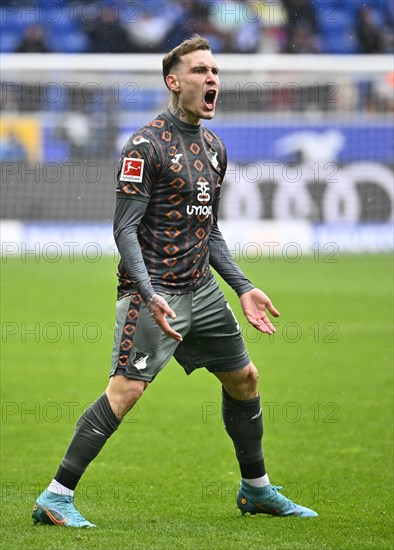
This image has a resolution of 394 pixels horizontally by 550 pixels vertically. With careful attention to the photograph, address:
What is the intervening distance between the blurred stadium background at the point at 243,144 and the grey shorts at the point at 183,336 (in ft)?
38.3

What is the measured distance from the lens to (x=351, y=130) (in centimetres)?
1870

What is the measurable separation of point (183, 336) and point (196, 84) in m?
1.14

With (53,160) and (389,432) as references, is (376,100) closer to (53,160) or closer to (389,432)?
(53,160)

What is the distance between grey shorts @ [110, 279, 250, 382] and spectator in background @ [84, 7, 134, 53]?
17734mm

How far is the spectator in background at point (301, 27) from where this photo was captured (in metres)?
21.5

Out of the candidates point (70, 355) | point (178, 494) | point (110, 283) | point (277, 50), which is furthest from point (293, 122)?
point (178, 494)

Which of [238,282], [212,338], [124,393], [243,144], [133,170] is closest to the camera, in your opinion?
[133,170]

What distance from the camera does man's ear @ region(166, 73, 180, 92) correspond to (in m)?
4.74

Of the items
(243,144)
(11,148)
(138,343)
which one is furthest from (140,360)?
(243,144)

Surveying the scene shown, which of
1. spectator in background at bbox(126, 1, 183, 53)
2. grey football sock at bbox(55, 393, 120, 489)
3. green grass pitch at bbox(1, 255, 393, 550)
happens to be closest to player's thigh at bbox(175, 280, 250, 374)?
grey football sock at bbox(55, 393, 120, 489)

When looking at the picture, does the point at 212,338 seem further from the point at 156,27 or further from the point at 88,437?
the point at 156,27

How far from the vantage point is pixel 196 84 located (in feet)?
15.4

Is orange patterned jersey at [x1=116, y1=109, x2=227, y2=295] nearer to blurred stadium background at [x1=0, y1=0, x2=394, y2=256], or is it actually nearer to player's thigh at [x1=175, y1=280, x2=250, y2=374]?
player's thigh at [x1=175, y1=280, x2=250, y2=374]

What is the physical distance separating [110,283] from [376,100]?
20.8 feet
